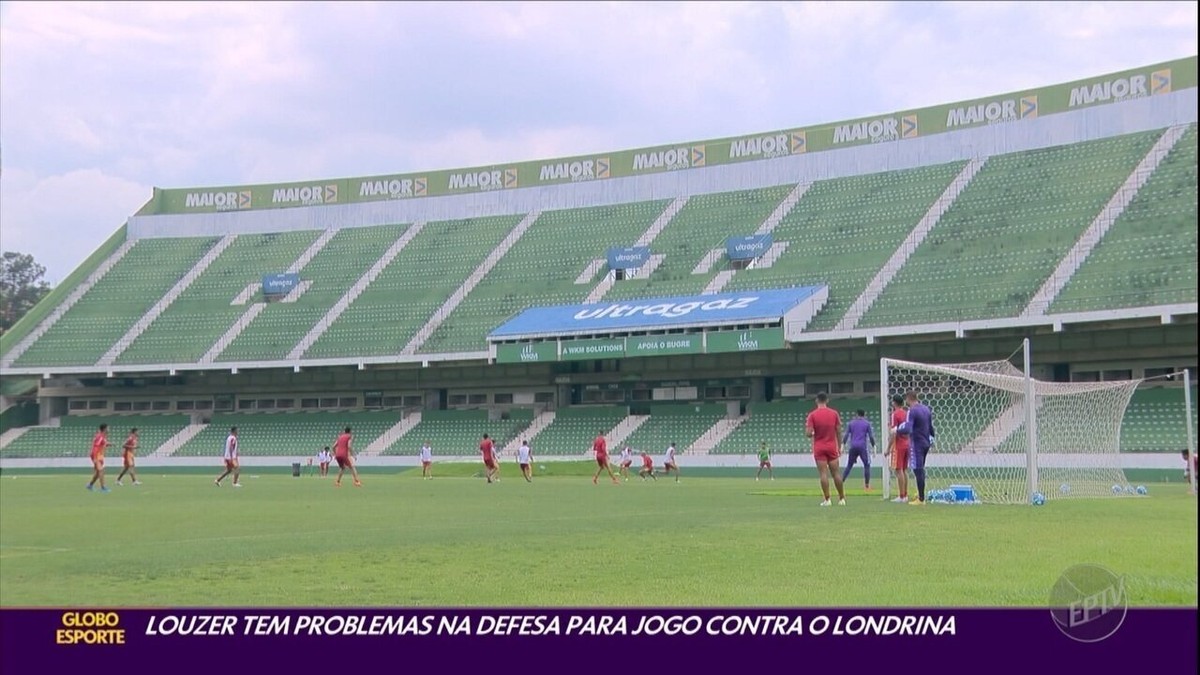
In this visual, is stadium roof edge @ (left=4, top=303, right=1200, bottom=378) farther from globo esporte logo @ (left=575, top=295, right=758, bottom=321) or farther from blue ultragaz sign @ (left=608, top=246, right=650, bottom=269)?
blue ultragaz sign @ (left=608, top=246, right=650, bottom=269)

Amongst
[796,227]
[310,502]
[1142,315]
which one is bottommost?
[310,502]

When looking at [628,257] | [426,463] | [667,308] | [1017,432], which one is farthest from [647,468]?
[628,257]

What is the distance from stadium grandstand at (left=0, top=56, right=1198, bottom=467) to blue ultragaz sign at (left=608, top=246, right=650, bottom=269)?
108 mm

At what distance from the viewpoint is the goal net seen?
23484 millimetres

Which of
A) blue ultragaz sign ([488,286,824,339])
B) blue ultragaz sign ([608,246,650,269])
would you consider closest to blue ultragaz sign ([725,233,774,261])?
blue ultragaz sign ([488,286,824,339])

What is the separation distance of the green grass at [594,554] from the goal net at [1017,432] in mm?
3714

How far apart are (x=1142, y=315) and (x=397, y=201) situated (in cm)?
4303

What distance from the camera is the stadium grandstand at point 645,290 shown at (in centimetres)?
4469

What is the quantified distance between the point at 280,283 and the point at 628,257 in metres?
20.1

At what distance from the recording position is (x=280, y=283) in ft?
218
